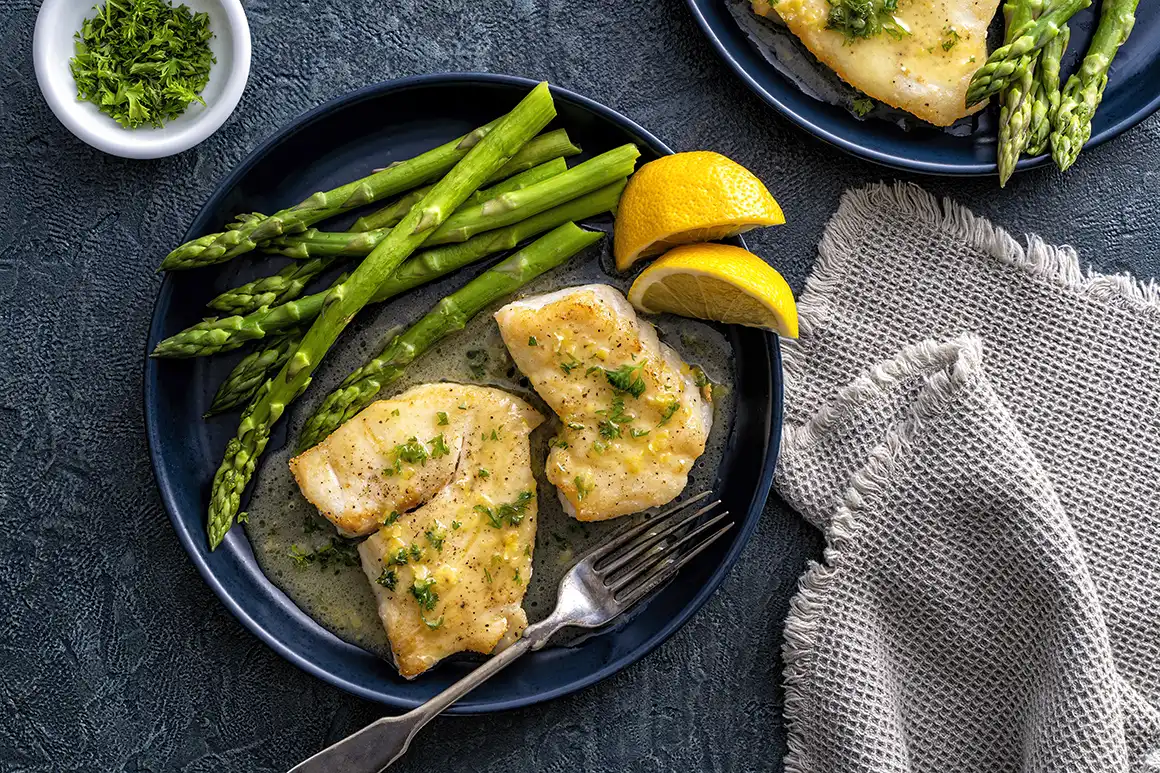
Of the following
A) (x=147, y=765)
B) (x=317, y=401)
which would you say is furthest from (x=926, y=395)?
(x=147, y=765)

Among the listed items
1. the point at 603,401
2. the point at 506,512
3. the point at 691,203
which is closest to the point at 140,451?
the point at 506,512

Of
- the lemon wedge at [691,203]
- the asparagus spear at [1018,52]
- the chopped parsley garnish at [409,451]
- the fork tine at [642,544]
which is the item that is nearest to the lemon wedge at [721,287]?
the lemon wedge at [691,203]

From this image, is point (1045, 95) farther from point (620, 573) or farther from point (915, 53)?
point (620, 573)

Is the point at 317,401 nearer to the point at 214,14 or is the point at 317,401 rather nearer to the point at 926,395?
the point at 214,14

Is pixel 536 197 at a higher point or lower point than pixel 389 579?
higher

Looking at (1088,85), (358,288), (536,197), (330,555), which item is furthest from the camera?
(1088,85)

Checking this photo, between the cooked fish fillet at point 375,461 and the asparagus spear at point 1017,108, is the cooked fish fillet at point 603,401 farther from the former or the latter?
the asparagus spear at point 1017,108

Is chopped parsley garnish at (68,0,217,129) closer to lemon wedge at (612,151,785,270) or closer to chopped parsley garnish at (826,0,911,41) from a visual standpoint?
lemon wedge at (612,151,785,270)
